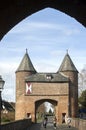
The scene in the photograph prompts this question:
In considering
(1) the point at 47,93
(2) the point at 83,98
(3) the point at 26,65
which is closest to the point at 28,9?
(1) the point at 47,93

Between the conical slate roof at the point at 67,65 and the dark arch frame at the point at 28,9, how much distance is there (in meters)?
75.3

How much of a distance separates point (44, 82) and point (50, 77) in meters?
1.85

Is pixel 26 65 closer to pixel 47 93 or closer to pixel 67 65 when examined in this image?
pixel 67 65

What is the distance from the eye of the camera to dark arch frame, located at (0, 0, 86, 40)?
7727 mm

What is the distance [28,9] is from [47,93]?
2836 inches

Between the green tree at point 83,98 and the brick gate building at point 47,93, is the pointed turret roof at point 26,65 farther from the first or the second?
the green tree at point 83,98

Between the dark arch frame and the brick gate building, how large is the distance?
231ft

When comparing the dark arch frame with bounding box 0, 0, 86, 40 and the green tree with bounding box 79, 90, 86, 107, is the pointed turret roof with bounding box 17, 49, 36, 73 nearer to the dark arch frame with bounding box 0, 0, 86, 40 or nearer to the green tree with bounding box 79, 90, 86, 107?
the green tree with bounding box 79, 90, 86, 107

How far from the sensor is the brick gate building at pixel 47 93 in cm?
7950

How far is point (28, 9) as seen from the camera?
8461 millimetres

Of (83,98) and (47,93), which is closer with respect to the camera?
(47,93)

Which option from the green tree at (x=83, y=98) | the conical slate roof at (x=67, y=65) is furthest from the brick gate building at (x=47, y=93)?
the conical slate roof at (x=67, y=65)

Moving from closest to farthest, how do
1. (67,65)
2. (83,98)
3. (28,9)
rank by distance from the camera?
(28,9), (83,98), (67,65)

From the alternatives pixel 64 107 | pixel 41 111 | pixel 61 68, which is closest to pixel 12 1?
pixel 64 107
